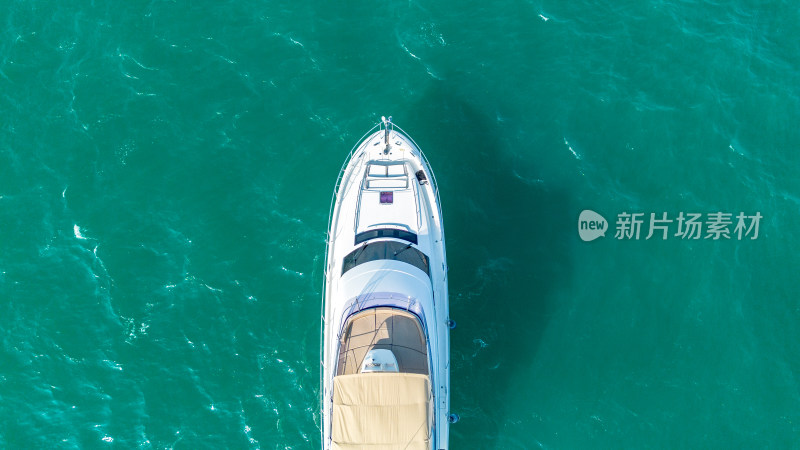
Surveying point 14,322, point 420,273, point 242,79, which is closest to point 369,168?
point 420,273

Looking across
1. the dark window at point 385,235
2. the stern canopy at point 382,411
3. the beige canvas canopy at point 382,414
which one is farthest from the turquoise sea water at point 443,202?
the beige canvas canopy at point 382,414

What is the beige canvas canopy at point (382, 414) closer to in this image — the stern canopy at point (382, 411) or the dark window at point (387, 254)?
the stern canopy at point (382, 411)

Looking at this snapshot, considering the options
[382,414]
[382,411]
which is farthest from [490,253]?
[382,414]

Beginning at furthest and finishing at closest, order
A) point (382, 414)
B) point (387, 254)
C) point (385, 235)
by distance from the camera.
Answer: point (385, 235), point (387, 254), point (382, 414)

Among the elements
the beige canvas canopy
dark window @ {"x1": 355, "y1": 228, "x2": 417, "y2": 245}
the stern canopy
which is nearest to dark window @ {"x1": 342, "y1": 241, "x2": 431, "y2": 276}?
dark window @ {"x1": 355, "y1": 228, "x2": 417, "y2": 245}

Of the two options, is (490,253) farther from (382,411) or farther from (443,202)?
(382,411)

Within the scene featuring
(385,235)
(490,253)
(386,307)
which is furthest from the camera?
(490,253)

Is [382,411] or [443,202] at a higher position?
[443,202]
